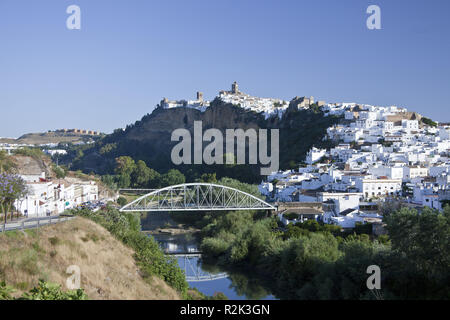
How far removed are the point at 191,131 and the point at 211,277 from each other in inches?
2244

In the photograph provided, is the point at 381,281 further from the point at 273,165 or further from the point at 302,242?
the point at 273,165

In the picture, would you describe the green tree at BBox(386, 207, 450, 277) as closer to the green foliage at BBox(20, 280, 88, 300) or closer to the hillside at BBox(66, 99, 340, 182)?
the green foliage at BBox(20, 280, 88, 300)

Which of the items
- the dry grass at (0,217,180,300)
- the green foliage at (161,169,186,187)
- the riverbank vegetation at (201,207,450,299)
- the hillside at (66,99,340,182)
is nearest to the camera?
the dry grass at (0,217,180,300)

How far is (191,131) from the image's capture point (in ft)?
251

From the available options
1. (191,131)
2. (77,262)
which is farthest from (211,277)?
(191,131)

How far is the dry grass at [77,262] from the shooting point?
8.73 metres

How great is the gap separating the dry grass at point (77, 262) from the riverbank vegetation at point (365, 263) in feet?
18.3

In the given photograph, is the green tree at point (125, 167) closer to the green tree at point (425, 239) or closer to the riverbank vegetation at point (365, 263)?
the riverbank vegetation at point (365, 263)

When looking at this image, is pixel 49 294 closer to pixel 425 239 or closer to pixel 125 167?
pixel 425 239

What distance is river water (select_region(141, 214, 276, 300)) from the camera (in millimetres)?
18266

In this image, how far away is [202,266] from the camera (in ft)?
73.8

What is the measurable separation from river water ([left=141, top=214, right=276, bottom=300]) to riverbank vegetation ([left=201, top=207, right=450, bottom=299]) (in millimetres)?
710

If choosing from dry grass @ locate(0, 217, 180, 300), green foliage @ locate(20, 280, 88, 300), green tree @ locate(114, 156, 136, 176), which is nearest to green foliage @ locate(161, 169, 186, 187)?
green tree @ locate(114, 156, 136, 176)

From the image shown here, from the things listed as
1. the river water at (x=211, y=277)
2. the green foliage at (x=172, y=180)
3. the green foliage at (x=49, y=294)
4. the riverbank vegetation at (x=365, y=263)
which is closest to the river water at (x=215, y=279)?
the river water at (x=211, y=277)
